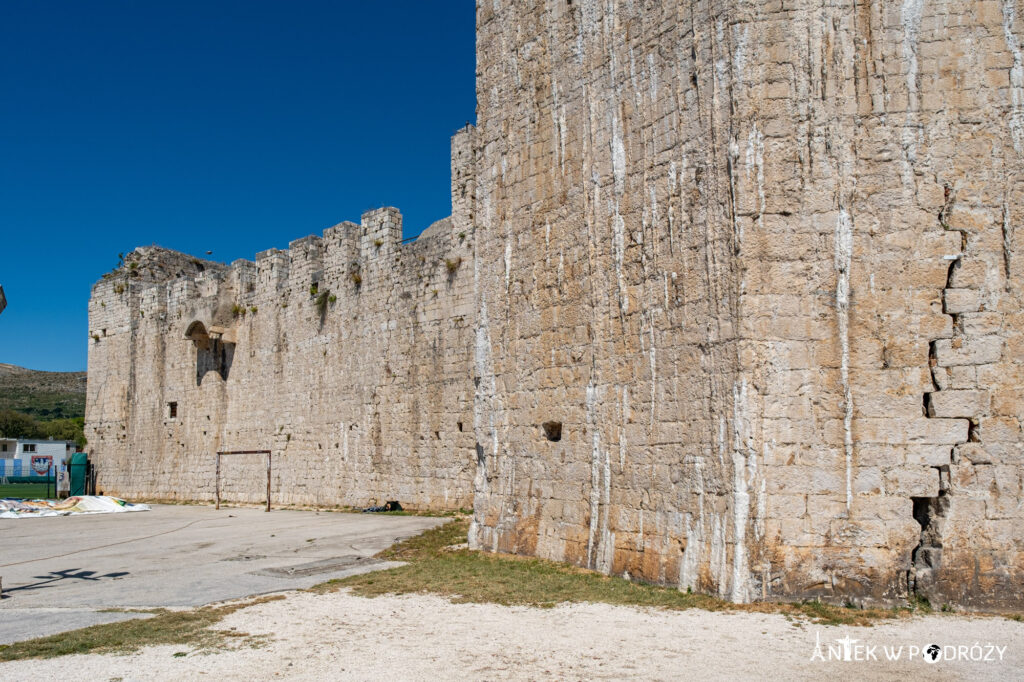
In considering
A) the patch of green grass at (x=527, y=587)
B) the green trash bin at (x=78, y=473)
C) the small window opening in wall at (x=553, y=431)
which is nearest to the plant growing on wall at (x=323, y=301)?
the patch of green grass at (x=527, y=587)

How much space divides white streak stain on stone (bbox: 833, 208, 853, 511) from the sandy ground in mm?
1259

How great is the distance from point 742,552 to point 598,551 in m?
1.80

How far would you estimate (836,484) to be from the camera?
6461 mm

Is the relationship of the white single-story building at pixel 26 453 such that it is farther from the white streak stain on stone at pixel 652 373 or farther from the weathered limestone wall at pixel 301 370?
the white streak stain on stone at pixel 652 373

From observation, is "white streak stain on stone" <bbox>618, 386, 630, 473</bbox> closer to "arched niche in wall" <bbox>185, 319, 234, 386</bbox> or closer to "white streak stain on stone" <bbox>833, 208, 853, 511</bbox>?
"white streak stain on stone" <bbox>833, 208, 853, 511</bbox>

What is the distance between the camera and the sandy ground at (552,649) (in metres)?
4.90

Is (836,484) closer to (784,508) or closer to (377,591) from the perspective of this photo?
(784,508)

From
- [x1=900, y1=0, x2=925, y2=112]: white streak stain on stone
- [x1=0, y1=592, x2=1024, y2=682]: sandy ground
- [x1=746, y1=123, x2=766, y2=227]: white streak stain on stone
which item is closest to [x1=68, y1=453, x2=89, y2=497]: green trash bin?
[x1=0, y1=592, x2=1024, y2=682]: sandy ground

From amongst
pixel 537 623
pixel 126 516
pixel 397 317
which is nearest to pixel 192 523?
pixel 126 516

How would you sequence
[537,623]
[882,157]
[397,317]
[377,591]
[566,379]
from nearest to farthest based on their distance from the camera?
[537,623] < [882,157] < [377,591] < [566,379] < [397,317]

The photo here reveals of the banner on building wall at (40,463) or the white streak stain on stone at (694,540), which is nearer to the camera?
the white streak stain on stone at (694,540)

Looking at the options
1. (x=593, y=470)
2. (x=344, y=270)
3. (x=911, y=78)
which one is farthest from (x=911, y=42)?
(x=344, y=270)

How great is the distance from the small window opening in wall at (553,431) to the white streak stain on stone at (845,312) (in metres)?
3.07

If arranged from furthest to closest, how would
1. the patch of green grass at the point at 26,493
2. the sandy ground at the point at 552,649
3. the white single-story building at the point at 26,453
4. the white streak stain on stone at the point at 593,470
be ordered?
the white single-story building at the point at 26,453, the patch of green grass at the point at 26,493, the white streak stain on stone at the point at 593,470, the sandy ground at the point at 552,649
